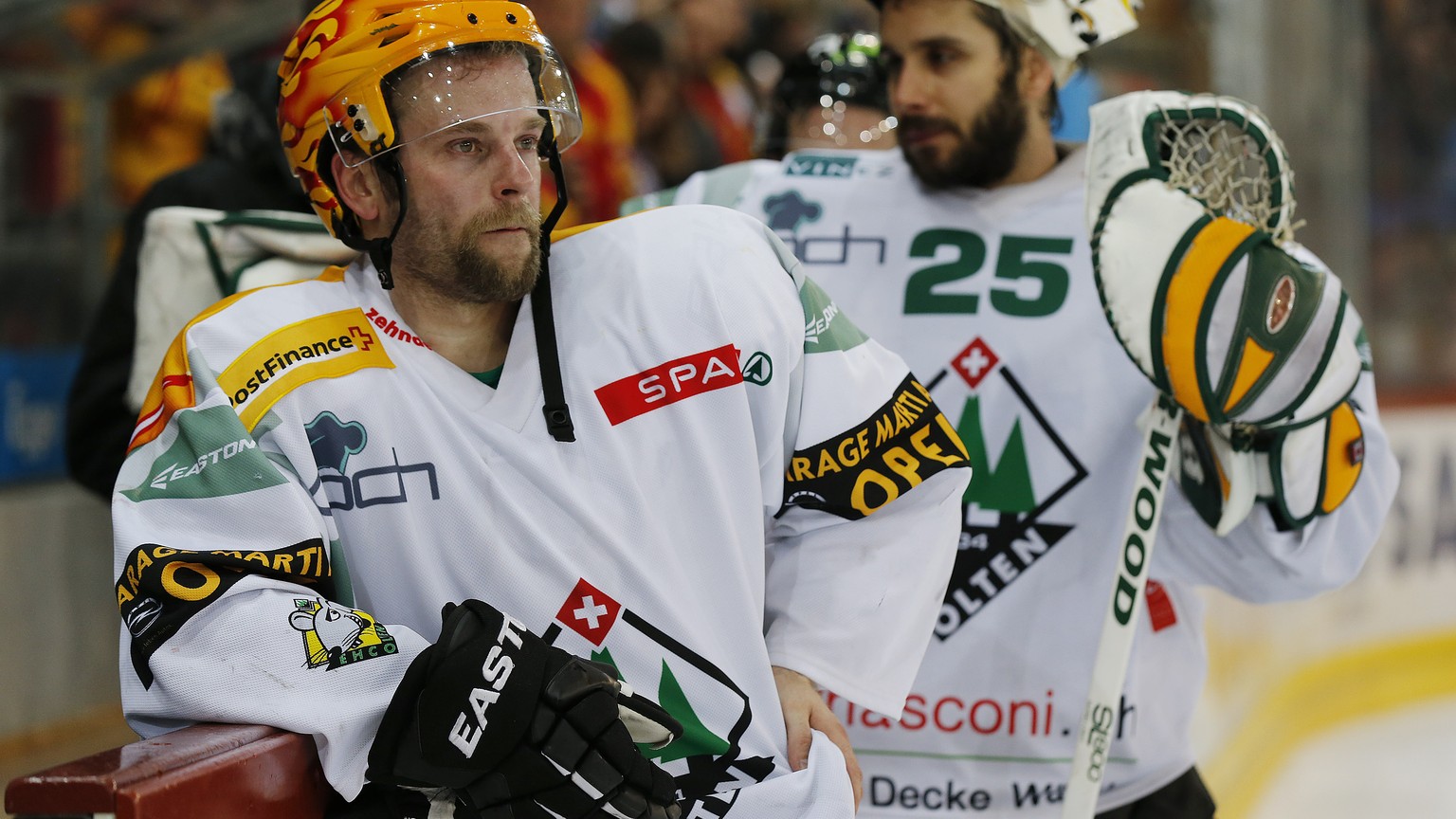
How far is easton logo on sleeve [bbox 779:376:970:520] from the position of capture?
69.9 inches

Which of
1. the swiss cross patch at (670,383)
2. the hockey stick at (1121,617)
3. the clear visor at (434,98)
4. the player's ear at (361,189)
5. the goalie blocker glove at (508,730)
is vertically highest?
the clear visor at (434,98)

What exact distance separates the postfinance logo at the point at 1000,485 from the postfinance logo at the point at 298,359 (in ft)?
3.08

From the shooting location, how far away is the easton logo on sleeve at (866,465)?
69.9 inches

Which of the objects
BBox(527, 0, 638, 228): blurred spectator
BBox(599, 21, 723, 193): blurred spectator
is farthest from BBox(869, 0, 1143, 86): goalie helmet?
BBox(599, 21, 723, 193): blurred spectator

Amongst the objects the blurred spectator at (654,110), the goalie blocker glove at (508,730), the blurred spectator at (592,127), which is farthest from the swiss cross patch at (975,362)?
the blurred spectator at (654,110)

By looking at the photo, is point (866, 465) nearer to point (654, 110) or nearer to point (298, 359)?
point (298, 359)

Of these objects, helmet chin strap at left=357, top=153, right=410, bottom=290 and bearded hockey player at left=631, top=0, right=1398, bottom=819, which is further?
bearded hockey player at left=631, top=0, right=1398, bottom=819

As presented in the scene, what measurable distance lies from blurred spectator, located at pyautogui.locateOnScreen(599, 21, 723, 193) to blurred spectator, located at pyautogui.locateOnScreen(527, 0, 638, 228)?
0.17 ft

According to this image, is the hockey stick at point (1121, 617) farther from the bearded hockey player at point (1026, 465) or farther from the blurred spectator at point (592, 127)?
the blurred spectator at point (592, 127)

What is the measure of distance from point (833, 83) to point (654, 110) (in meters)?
2.27

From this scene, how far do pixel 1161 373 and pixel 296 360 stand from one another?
43.0 inches

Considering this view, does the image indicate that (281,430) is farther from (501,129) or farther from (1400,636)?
(1400,636)

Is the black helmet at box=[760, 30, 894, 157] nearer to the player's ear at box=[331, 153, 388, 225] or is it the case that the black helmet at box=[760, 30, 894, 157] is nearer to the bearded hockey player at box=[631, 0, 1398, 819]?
the bearded hockey player at box=[631, 0, 1398, 819]

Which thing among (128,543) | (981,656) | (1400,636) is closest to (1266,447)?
(981,656)
